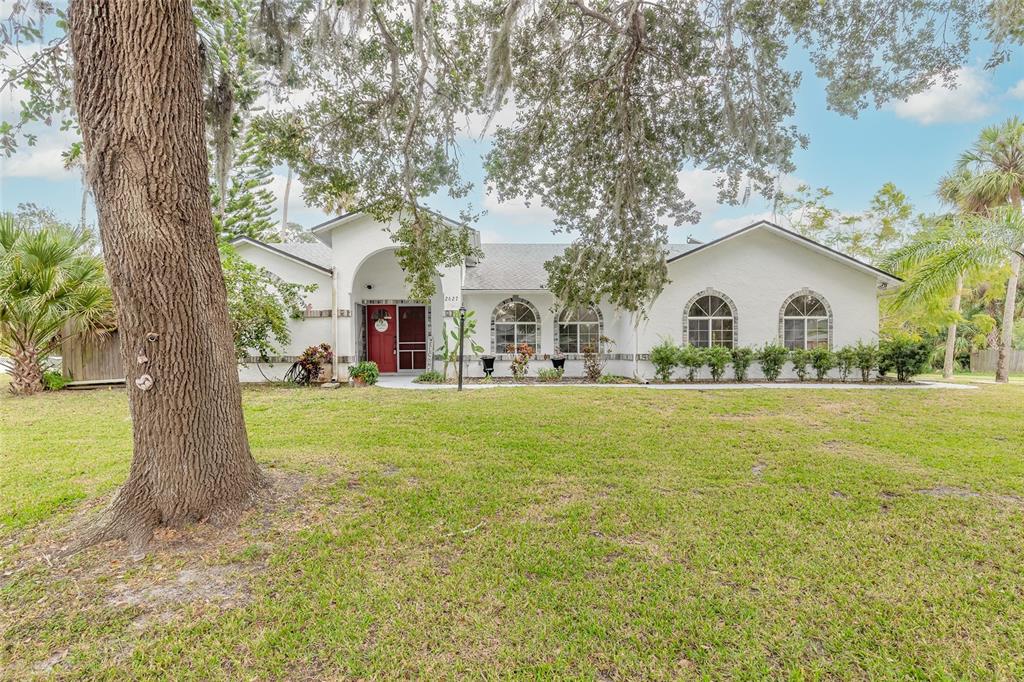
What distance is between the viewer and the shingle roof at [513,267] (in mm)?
14781

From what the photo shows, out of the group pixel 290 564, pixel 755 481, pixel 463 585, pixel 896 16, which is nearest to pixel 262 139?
pixel 290 564

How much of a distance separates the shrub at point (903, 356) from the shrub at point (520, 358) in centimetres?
1042

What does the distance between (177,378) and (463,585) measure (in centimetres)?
265

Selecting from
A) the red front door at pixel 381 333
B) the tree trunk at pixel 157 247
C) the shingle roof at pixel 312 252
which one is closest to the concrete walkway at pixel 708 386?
the red front door at pixel 381 333

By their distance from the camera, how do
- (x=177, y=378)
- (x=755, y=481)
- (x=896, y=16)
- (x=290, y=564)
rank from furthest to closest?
(x=896, y=16), (x=755, y=481), (x=177, y=378), (x=290, y=564)

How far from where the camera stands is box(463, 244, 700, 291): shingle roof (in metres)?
14.8

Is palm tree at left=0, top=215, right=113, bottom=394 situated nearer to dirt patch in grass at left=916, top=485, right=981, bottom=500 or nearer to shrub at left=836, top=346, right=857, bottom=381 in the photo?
dirt patch in grass at left=916, top=485, right=981, bottom=500

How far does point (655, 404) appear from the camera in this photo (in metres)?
9.55

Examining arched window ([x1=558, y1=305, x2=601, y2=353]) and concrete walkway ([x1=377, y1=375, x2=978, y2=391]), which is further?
arched window ([x1=558, y1=305, x2=601, y2=353])

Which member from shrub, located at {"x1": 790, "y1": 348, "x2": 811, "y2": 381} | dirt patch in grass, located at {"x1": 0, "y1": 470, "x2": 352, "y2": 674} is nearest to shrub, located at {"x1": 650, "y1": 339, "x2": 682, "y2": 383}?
shrub, located at {"x1": 790, "y1": 348, "x2": 811, "y2": 381}

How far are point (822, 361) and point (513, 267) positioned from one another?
32.8 ft

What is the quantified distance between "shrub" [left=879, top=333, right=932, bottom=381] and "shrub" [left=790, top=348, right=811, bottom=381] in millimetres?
2125

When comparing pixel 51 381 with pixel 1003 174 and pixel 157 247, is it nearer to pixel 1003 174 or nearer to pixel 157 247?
pixel 157 247

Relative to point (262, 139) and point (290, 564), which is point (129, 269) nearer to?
point (290, 564)
